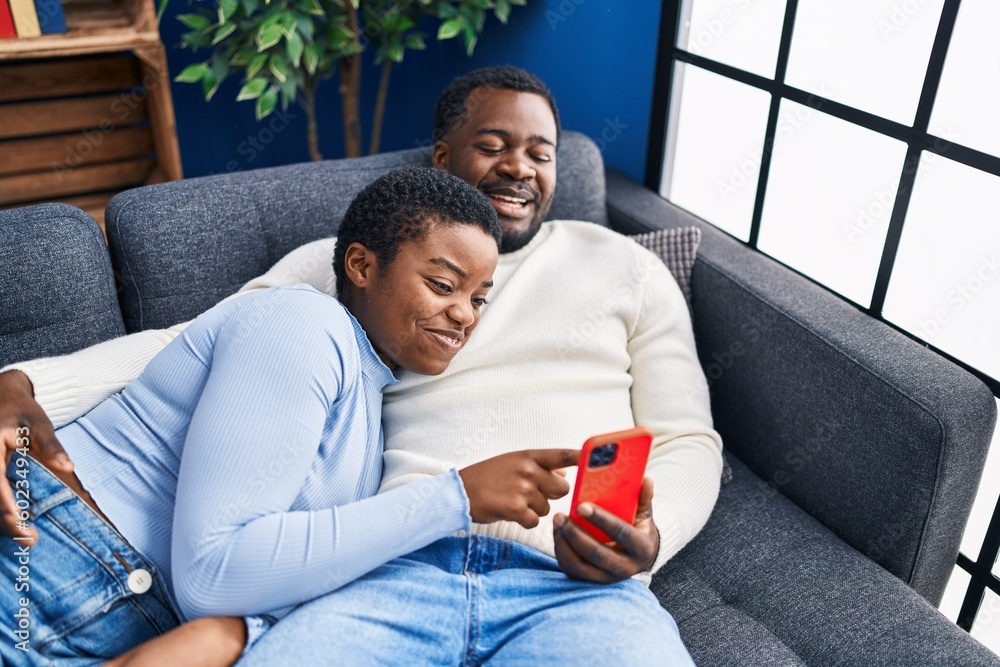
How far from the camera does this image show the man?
1.14m

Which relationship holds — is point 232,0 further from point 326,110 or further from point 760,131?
point 760,131

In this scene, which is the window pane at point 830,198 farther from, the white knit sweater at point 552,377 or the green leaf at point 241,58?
the green leaf at point 241,58

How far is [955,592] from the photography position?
1.66 meters

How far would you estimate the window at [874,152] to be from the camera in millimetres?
1451

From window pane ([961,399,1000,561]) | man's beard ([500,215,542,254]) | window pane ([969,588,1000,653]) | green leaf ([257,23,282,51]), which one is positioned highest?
green leaf ([257,23,282,51])

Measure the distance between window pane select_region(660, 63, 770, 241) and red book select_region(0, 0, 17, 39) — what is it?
1575 mm

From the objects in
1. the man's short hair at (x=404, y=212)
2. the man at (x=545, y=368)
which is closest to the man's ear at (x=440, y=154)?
the man at (x=545, y=368)

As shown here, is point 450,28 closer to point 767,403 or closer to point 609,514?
point 767,403

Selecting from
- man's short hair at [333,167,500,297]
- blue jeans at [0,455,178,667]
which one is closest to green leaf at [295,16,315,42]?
man's short hair at [333,167,500,297]

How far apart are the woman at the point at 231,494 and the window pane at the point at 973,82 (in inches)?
36.0

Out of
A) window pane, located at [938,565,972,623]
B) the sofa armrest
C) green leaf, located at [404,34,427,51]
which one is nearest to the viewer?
the sofa armrest

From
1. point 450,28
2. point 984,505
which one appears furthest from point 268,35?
point 984,505

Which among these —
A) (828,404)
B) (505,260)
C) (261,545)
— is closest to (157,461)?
(261,545)

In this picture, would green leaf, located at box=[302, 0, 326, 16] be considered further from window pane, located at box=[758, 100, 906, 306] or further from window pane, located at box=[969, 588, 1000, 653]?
window pane, located at box=[969, 588, 1000, 653]
